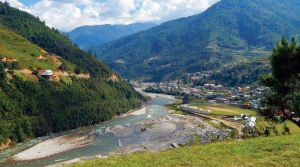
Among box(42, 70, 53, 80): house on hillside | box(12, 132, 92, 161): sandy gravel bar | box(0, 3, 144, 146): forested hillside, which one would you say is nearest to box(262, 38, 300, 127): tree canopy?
box(12, 132, 92, 161): sandy gravel bar

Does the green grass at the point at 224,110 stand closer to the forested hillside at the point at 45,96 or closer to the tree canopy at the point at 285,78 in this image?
the forested hillside at the point at 45,96

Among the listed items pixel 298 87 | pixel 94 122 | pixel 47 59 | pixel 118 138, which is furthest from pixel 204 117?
pixel 298 87

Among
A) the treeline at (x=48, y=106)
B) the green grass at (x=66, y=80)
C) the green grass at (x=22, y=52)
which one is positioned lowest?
the treeline at (x=48, y=106)

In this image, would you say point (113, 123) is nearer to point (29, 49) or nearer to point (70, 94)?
point (70, 94)

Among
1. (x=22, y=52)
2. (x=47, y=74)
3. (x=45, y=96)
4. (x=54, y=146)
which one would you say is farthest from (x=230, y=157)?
(x=22, y=52)

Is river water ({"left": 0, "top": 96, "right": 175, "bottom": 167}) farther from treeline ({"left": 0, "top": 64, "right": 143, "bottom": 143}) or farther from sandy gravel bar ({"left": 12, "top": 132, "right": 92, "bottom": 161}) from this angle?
treeline ({"left": 0, "top": 64, "right": 143, "bottom": 143})

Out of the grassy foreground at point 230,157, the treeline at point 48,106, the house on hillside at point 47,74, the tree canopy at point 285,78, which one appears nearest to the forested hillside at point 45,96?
the treeline at point 48,106

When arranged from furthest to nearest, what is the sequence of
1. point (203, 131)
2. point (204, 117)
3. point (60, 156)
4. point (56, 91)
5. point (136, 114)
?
point (136, 114), point (204, 117), point (56, 91), point (203, 131), point (60, 156)
